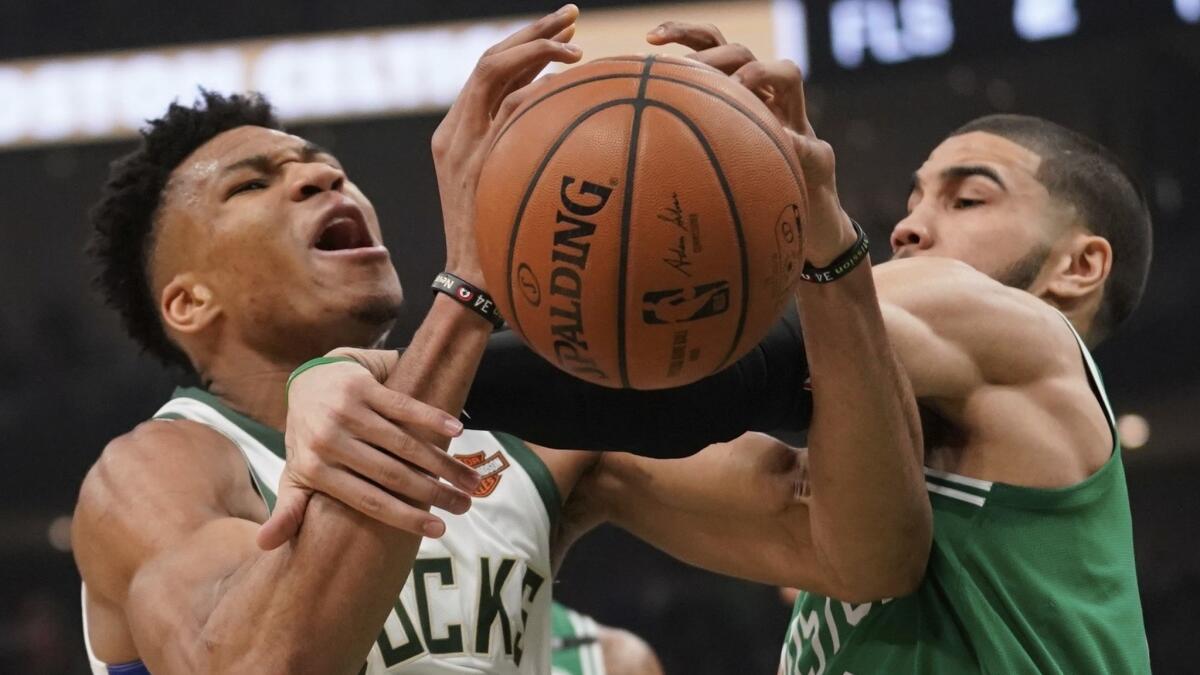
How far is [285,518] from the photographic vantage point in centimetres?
202

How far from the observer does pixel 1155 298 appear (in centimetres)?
863

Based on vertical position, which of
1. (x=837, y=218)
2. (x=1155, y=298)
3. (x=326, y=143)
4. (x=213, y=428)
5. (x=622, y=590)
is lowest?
(x=622, y=590)

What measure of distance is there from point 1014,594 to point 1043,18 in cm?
640

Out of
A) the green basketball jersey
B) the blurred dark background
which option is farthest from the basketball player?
the blurred dark background

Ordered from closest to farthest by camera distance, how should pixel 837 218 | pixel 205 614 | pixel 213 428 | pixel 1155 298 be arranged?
pixel 837 218
pixel 205 614
pixel 213 428
pixel 1155 298

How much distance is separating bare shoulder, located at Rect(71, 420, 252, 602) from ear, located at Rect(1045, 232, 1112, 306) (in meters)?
1.66

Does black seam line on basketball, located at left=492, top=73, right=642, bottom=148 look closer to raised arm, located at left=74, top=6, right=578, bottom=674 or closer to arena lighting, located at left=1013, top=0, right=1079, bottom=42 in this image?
raised arm, located at left=74, top=6, right=578, bottom=674

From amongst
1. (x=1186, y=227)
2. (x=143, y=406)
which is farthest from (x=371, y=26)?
(x=1186, y=227)

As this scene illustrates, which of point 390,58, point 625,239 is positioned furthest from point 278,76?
point 625,239

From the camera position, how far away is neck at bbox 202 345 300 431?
2.93 m

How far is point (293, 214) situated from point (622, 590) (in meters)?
6.11

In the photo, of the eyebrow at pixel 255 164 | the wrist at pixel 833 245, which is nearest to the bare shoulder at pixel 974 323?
the wrist at pixel 833 245

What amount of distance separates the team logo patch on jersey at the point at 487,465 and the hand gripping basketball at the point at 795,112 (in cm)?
99

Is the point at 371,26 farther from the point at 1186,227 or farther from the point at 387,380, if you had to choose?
the point at 387,380
